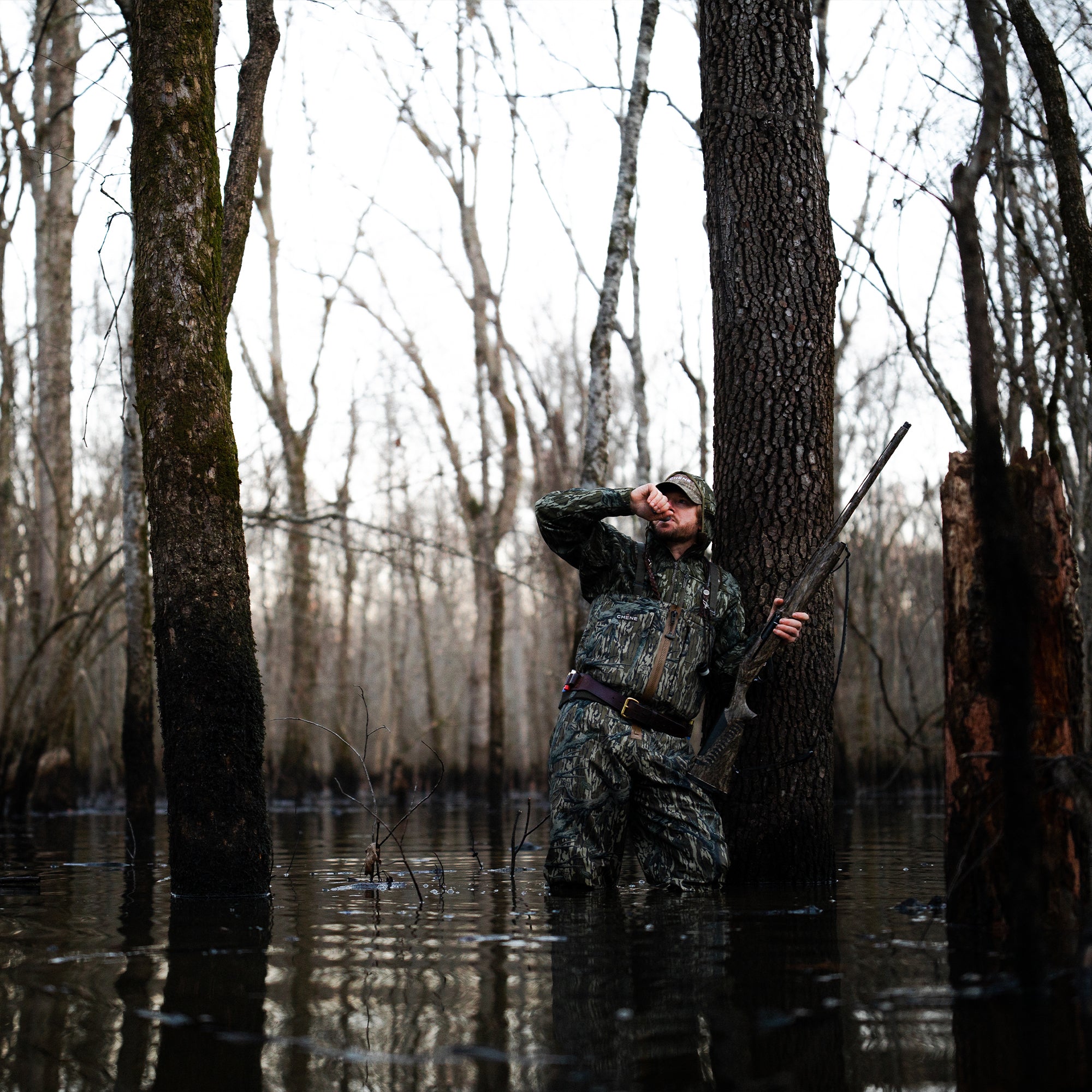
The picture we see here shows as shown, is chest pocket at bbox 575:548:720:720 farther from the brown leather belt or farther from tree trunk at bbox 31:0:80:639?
tree trunk at bbox 31:0:80:639

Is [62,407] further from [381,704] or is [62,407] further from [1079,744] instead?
[381,704]

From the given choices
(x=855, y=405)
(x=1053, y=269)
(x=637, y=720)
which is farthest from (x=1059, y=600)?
(x=855, y=405)

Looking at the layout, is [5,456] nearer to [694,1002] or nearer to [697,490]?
[697,490]

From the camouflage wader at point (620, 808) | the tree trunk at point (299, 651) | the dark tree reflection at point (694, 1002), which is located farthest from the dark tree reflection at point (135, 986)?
the tree trunk at point (299, 651)

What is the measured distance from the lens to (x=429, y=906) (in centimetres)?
471

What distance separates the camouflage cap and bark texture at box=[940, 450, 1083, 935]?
146 centimetres

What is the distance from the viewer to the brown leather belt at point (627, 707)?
188 inches

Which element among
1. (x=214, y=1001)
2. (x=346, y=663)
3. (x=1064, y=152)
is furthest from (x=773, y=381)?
(x=346, y=663)

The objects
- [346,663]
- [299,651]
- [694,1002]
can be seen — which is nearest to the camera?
[694,1002]

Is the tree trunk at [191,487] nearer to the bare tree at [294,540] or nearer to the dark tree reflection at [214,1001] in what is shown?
the dark tree reflection at [214,1001]

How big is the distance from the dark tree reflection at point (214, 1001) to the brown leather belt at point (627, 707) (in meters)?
1.52

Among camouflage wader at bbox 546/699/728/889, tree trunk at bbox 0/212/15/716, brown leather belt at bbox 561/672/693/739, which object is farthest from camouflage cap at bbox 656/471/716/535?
tree trunk at bbox 0/212/15/716

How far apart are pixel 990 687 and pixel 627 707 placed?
1.72 metres

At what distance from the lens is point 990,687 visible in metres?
3.35
